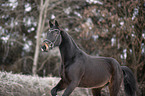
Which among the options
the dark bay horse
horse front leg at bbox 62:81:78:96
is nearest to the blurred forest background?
the dark bay horse

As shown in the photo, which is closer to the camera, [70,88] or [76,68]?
[70,88]

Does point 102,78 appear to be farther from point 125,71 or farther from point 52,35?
point 52,35

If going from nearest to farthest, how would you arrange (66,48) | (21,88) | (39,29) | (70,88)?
(70,88) < (66,48) < (21,88) < (39,29)

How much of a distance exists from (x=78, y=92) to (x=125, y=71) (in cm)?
255

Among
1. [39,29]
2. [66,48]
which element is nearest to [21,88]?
[66,48]

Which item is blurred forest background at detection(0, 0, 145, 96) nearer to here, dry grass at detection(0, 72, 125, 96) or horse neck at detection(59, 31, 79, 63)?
dry grass at detection(0, 72, 125, 96)

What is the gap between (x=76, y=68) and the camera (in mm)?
3301

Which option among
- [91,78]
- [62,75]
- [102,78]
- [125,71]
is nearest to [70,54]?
[62,75]

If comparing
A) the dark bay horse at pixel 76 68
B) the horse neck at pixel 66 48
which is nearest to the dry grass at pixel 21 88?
the dark bay horse at pixel 76 68

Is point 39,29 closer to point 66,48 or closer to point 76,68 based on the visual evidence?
point 66,48

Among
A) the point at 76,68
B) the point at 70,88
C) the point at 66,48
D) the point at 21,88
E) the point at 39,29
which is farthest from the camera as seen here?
the point at 39,29

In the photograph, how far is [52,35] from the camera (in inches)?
129

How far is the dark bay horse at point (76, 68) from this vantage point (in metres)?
3.22

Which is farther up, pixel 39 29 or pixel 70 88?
pixel 39 29
